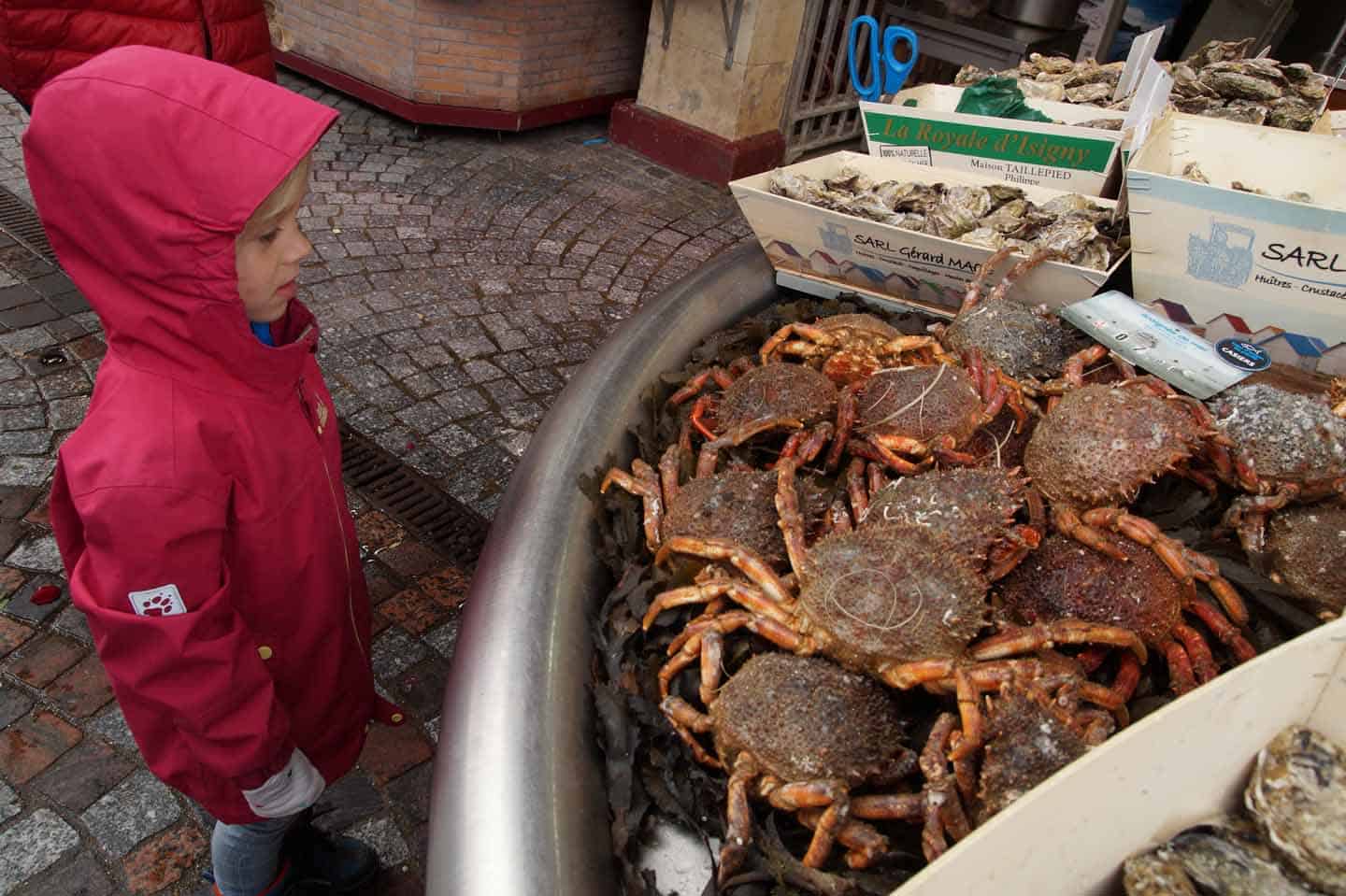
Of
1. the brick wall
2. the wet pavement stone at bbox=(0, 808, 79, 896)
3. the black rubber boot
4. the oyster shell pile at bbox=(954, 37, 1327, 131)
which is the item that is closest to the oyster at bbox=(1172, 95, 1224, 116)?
the oyster shell pile at bbox=(954, 37, 1327, 131)

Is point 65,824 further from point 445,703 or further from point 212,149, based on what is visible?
point 212,149

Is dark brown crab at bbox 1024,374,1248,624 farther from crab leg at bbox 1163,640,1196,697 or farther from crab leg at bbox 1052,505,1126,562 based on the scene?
crab leg at bbox 1163,640,1196,697

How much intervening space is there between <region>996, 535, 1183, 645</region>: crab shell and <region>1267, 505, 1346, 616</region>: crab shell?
31 centimetres

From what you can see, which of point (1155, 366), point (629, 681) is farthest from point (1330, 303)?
point (629, 681)

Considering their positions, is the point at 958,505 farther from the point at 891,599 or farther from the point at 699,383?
the point at 699,383

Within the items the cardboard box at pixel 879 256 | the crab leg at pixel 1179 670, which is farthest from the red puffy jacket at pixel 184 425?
the crab leg at pixel 1179 670

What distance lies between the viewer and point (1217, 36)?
10.2m

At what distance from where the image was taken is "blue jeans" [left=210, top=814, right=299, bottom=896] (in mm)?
2152

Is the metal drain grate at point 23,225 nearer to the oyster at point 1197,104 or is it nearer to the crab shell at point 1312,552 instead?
the crab shell at point 1312,552

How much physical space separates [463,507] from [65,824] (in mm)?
1812

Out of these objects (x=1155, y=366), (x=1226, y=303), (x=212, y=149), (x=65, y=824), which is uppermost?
(x=212, y=149)

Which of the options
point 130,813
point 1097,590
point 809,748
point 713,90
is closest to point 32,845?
point 130,813

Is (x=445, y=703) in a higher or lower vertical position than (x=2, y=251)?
higher

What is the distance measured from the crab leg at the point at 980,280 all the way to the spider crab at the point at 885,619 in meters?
1.07
